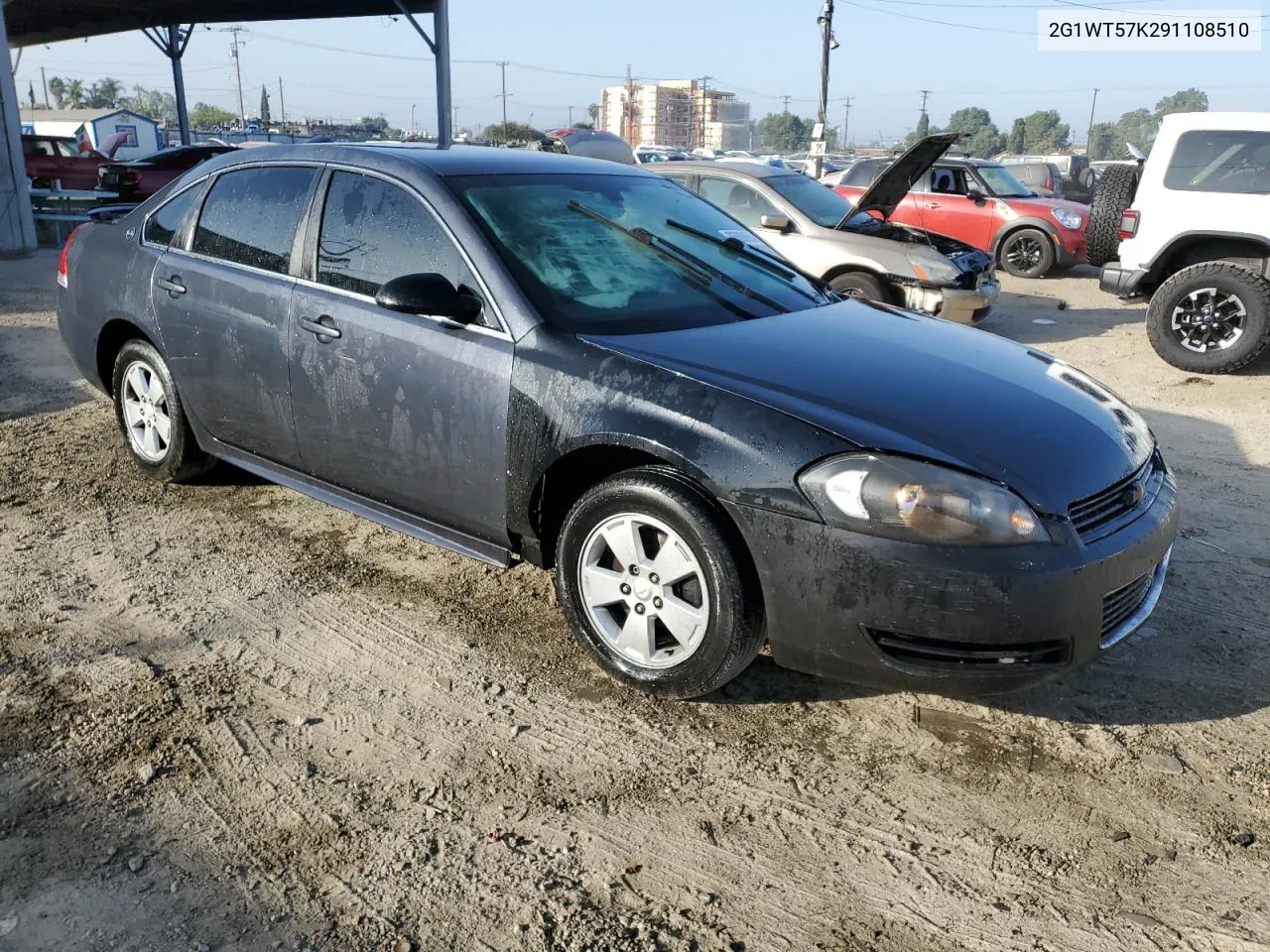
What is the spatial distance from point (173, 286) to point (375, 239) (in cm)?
125

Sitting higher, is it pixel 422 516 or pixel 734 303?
pixel 734 303

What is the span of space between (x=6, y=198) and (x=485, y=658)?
13.4 metres

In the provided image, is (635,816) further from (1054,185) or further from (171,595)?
(1054,185)

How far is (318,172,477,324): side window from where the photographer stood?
3.46 m

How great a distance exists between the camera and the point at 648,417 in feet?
9.61

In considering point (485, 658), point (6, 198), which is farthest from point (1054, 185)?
point (485, 658)

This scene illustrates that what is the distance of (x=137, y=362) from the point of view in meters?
4.68

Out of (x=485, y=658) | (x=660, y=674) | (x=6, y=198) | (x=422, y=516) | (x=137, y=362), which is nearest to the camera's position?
(x=660, y=674)

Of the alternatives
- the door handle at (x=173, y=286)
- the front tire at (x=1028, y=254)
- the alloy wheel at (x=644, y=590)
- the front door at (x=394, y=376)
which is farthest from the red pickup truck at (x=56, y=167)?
the alloy wheel at (x=644, y=590)

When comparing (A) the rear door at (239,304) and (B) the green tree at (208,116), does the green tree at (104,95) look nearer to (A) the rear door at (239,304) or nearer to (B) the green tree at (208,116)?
(B) the green tree at (208,116)

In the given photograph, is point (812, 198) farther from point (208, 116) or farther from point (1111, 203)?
point (208, 116)

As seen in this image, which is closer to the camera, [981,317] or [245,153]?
[245,153]

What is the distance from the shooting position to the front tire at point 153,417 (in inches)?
179

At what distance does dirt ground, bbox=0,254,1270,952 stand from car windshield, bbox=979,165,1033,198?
36.7 ft
